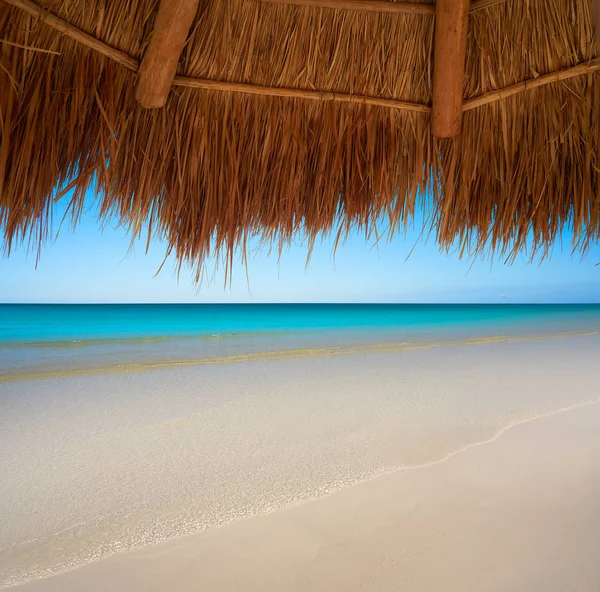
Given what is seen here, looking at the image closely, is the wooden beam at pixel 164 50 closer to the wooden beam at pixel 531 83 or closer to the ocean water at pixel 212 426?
the wooden beam at pixel 531 83

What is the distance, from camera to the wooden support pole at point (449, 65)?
1.38 metres

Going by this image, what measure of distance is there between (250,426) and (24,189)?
8.97ft

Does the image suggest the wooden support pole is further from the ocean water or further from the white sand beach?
the ocean water

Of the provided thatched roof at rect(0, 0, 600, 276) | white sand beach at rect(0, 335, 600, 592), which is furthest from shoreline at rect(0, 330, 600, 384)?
thatched roof at rect(0, 0, 600, 276)

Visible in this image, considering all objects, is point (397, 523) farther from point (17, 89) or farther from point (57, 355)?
point (57, 355)

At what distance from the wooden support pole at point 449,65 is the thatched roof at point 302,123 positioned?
0.08 meters

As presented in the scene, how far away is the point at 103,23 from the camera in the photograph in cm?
136

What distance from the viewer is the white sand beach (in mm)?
1713

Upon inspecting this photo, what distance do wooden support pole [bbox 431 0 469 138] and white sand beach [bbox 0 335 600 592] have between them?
1.48 meters

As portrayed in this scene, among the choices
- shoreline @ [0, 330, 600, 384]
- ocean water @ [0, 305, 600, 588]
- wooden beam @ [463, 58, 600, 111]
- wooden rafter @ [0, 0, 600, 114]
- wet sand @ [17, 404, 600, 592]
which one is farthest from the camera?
shoreline @ [0, 330, 600, 384]

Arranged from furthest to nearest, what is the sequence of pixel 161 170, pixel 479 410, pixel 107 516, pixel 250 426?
pixel 479 410, pixel 250 426, pixel 107 516, pixel 161 170

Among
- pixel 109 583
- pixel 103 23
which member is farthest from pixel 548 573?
pixel 103 23

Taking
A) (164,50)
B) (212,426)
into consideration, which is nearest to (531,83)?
(164,50)

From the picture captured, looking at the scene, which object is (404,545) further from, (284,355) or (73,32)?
(284,355)
